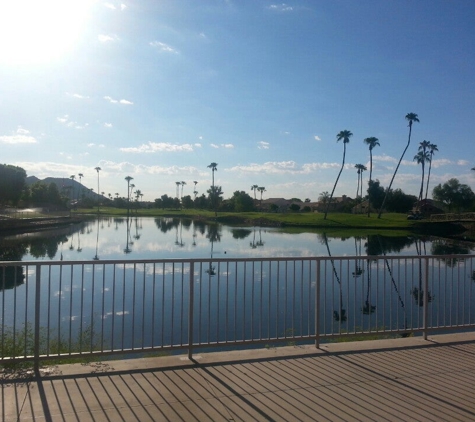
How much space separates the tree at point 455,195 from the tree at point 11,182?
74524 mm

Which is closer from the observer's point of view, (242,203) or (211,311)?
(211,311)

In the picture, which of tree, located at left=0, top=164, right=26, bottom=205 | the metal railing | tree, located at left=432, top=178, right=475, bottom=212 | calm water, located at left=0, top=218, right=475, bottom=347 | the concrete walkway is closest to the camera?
the concrete walkway

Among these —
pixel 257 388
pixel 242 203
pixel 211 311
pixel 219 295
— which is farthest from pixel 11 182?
pixel 242 203

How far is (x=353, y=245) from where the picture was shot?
42.1 meters

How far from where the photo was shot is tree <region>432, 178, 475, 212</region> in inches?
3489

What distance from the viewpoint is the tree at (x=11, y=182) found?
2520 inches

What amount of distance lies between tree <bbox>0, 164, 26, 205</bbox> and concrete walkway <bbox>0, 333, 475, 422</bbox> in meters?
66.6

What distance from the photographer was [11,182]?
213 feet

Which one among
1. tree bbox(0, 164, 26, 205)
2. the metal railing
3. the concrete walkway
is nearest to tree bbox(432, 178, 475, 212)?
tree bbox(0, 164, 26, 205)

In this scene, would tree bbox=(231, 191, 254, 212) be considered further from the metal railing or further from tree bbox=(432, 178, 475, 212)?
the metal railing

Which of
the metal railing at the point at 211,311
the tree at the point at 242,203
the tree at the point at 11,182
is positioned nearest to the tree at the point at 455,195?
the tree at the point at 242,203

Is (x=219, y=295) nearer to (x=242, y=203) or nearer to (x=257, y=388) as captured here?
(x=257, y=388)

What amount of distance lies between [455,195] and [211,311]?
3468 inches

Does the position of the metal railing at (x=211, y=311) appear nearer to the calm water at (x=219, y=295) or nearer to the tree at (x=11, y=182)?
the calm water at (x=219, y=295)
